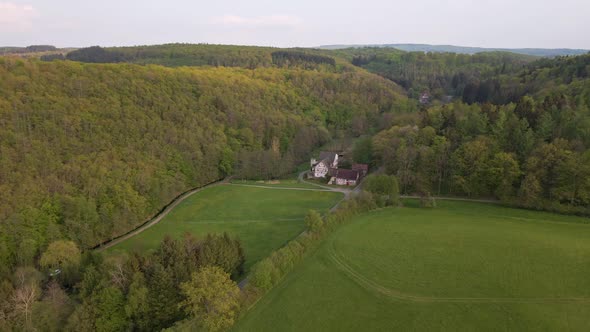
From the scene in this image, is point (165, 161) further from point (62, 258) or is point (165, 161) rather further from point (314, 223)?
point (314, 223)

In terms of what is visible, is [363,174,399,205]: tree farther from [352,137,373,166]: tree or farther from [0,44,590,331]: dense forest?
[352,137,373,166]: tree

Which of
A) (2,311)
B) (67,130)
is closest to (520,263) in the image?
(2,311)

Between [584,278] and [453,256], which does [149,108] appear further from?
[584,278]

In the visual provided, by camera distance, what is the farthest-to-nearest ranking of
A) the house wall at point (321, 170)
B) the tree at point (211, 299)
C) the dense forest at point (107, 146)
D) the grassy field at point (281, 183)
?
the house wall at point (321, 170), the grassy field at point (281, 183), the dense forest at point (107, 146), the tree at point (211, 299)

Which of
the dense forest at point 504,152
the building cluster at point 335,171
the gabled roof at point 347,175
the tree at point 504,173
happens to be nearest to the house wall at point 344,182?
the building cluster at point 335,171

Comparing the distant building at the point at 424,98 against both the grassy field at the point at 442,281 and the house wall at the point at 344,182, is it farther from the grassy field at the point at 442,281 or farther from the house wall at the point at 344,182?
the grassy field at the point at 442,281

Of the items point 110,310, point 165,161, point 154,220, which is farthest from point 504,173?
point 165,161

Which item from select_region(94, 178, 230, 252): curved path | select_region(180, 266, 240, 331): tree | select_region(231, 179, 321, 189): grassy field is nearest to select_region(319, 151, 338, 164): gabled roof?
select_region(231, 179, 321, 189): grassy field
